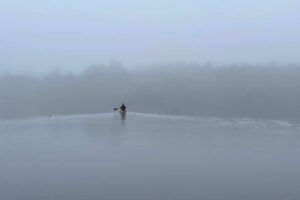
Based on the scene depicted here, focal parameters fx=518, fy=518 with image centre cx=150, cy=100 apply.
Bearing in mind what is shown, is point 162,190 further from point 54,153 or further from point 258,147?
point 258,147

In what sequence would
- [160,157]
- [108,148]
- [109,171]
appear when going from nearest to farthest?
[109,171] < [160,157] < [108,148]

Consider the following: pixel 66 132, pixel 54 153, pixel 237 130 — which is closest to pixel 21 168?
pixel 54 153

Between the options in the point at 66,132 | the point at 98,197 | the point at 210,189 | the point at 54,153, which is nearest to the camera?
the point at 98,197

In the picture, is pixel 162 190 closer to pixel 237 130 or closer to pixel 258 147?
pixel 258 147

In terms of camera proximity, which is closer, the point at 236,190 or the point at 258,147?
the point at 236,190

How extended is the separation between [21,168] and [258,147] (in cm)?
1485

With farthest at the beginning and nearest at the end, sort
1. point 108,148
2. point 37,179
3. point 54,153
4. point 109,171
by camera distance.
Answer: point 108,148
point 54,153
point 109,171
point 37,179

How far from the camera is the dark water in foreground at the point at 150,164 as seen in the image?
753 inches

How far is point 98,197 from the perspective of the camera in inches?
716

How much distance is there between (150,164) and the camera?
2502 centimetres

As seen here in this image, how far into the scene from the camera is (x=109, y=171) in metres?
23.3

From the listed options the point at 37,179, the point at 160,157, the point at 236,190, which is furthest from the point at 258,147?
the point at 37,179

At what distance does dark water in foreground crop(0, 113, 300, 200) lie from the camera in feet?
62.7

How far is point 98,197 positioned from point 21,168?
7.38 m
